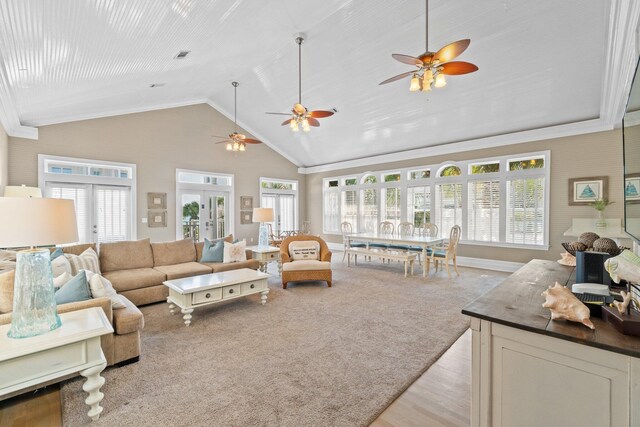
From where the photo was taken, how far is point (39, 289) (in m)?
1.85

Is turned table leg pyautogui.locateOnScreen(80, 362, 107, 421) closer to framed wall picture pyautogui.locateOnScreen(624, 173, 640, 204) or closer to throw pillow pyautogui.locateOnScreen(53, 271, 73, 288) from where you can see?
throw pillow pyautogui.locateOnScreen(53, 271, 73, 288)

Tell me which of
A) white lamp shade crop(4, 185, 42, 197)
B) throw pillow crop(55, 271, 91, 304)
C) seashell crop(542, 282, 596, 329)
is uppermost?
white lamp shade crop(4, 185, 42, 197)

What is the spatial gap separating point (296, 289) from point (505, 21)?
4.98 meters

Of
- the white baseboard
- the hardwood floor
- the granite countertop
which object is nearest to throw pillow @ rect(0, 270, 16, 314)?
the hardwood floor

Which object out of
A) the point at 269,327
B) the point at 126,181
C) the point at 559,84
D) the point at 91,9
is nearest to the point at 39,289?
the point at 269,327

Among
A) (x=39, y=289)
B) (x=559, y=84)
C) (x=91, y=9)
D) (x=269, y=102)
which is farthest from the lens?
(x=269, y=102)

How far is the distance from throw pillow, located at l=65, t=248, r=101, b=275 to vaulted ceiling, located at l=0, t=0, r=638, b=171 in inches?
89.8

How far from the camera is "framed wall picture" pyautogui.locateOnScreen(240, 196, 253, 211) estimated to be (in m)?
8.75

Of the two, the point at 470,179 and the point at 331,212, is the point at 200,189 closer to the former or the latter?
the point at 331,212

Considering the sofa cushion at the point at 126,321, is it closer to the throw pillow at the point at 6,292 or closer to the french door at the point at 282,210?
the throw pillow at the point at 6,292

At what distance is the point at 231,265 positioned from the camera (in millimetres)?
4922

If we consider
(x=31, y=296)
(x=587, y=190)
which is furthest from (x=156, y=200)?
(x=587, y=190)

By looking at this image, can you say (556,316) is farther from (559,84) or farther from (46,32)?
(559,84)

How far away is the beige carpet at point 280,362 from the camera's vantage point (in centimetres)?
195
